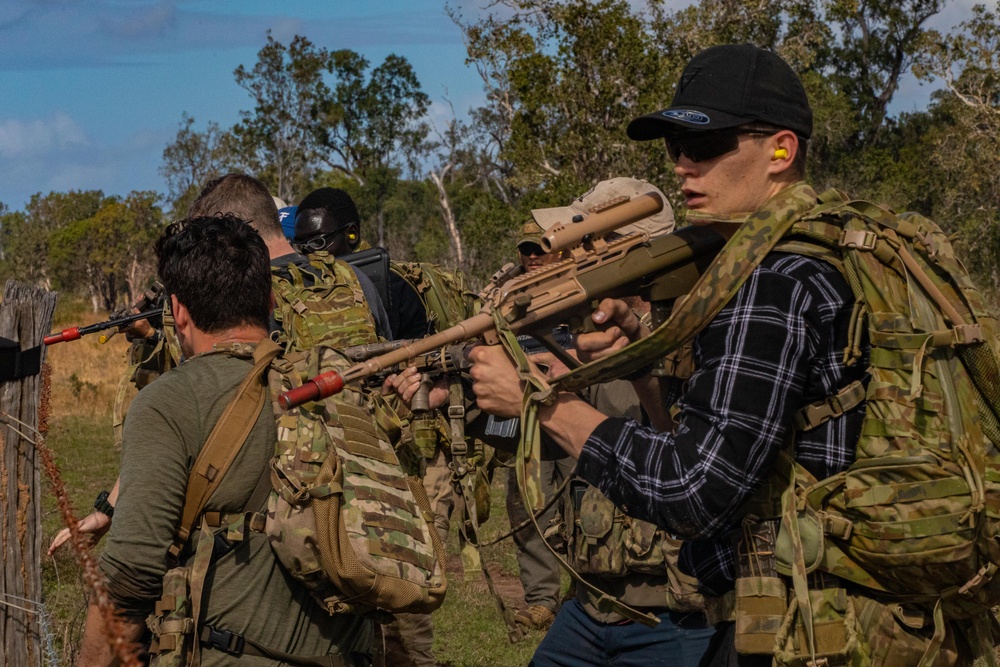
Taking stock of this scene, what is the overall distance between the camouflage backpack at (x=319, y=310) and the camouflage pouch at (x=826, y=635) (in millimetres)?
2988

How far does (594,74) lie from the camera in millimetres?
19797

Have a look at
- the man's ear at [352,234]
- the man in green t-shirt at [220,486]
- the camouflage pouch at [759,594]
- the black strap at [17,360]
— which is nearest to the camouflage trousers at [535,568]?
the man's ear at [352,234]

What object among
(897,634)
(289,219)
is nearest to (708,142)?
(897,634)

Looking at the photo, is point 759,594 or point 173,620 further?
point 173,620

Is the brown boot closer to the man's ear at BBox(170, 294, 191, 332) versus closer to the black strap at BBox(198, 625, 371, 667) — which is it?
the black strap at BBox(198, 625, 371, 667)

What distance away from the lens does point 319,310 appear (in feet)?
16.8

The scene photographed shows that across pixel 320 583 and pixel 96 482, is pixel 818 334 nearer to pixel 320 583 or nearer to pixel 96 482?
pixel 320 583

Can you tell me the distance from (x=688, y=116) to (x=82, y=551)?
1.62 meters

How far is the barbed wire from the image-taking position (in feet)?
6.03

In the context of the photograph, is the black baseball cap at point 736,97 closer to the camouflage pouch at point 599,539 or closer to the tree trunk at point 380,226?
the camouflage pouch at point 599,539

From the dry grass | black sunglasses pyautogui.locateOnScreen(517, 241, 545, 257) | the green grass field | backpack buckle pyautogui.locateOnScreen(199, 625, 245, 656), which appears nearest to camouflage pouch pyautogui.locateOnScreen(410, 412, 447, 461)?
black sunglasses pyautogui.locateOnScreen(517, 241, 545, 257)

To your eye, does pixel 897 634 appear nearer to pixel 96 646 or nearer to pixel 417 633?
pixel 96 646

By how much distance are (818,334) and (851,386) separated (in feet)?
0.44

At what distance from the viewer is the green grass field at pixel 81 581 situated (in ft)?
23.8
